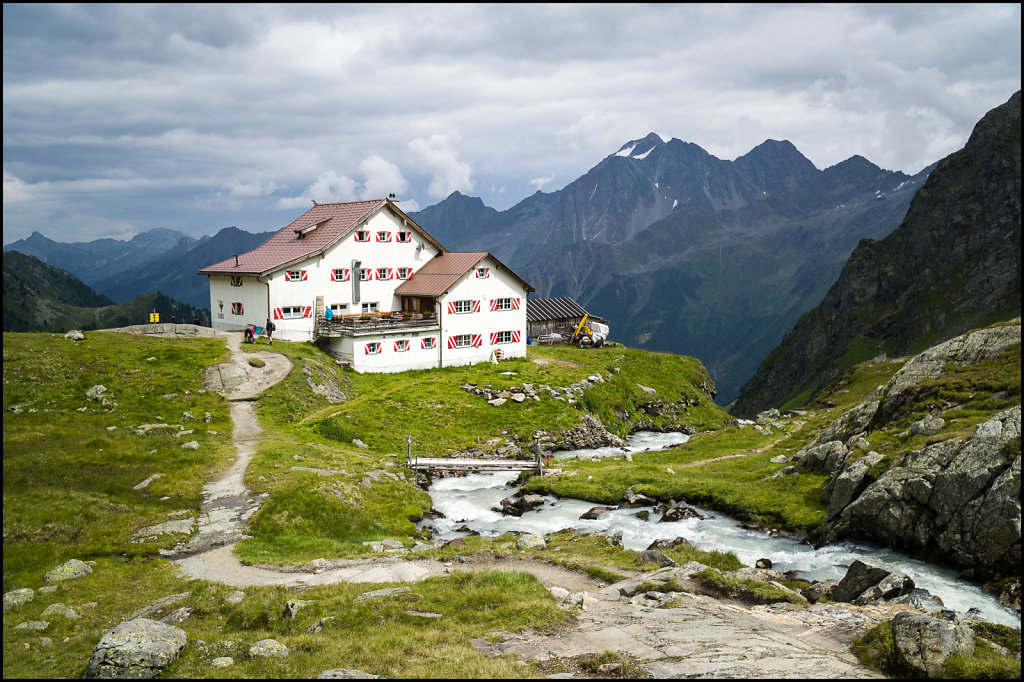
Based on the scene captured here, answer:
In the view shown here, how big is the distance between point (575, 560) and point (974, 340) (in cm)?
2970

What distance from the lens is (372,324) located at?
6419 centimetres

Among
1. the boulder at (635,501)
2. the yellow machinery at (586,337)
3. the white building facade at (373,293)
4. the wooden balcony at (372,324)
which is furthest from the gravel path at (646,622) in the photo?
the yellow machinery at (586,337)

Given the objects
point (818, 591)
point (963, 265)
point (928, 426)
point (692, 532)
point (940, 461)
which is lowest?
point (692, 532)

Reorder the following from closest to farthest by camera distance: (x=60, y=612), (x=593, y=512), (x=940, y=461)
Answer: (x=60, y=612), (x=940, y=461), (x=593, y=512)

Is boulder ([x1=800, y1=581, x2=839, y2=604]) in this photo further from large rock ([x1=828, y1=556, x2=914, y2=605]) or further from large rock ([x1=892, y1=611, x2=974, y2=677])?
large rock ([x1=892, y1=611, x2=974, y2=677])

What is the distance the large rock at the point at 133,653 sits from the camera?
14062mm

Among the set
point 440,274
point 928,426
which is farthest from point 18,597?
point 440,274

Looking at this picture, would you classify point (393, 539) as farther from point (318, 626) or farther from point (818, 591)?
point (818, 591)

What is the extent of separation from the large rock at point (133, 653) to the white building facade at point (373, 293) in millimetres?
48354

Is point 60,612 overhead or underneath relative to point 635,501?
overhead

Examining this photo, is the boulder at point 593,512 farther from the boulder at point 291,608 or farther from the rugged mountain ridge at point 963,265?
the rugged mountain ridge at point 963,265

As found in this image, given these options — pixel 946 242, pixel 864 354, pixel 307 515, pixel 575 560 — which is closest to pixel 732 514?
pixel 575 560

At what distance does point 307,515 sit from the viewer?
30047mm

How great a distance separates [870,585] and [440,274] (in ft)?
192
